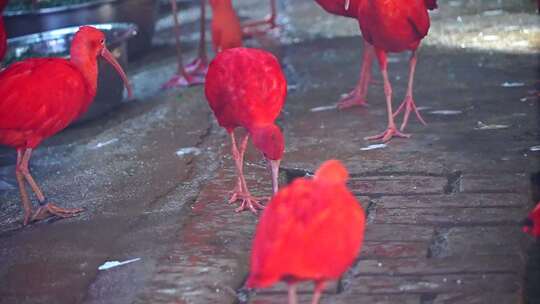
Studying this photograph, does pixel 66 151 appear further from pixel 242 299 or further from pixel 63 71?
pixel 242 299

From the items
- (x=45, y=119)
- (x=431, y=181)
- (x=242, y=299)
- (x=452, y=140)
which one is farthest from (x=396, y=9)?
(x=242, y=299)

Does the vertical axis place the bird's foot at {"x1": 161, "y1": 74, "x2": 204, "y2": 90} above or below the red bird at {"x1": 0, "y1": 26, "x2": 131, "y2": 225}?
below

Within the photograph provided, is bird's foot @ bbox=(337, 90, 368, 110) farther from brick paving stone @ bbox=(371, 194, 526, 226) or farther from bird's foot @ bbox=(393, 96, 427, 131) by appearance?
brick paving stone @ bbox=(371, 194, 526, 226)

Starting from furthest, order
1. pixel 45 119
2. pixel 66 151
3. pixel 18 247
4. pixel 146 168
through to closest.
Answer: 1. pixel 66 151
2. pixel 146 168
3. pixel 45 119
4. pixel 18 247

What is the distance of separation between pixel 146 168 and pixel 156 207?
807 mm

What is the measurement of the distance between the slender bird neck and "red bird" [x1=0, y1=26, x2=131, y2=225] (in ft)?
0.13

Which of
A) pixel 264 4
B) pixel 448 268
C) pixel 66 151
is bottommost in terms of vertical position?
pixel 264 4

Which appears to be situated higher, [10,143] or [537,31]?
[10,143]

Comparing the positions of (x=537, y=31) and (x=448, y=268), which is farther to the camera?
(x=537, y=31)

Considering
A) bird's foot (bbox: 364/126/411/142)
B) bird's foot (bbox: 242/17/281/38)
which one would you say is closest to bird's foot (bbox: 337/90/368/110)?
bird's foot (bbox: 364/126/411/142)

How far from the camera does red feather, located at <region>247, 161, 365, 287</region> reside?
2889mm

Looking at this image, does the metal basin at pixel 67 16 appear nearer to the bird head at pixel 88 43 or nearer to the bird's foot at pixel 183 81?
the bird's foot at pixel 183 81

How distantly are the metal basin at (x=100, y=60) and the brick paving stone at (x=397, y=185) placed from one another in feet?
9.24

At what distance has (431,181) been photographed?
16.3ft
